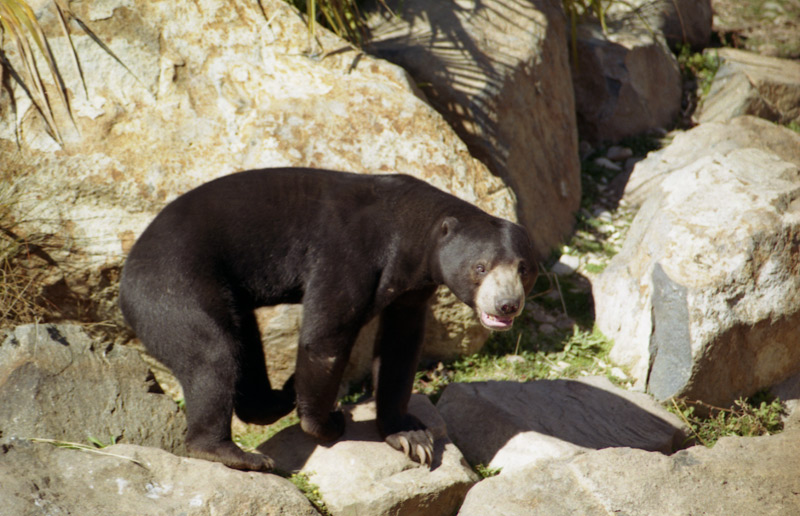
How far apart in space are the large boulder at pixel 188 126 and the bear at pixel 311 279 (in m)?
1.11

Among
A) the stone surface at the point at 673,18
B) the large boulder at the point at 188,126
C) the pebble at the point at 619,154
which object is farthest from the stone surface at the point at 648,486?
the stone surface at the point at 673,18

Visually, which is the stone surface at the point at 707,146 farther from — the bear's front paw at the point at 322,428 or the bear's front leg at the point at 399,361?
the bear's front paw at the point at 322,428

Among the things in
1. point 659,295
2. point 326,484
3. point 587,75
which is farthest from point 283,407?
point 587,75

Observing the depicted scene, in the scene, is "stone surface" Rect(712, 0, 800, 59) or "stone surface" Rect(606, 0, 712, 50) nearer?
"stone surface" Rect(606, 0, 712, 50)

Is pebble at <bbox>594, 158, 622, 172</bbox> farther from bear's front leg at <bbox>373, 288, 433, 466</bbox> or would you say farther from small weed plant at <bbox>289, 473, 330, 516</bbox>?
small weed plant at <bbox>289, 473, 330, 516</bbox>

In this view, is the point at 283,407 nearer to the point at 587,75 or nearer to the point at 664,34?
the point at 587,75

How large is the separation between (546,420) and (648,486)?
1.11 meters

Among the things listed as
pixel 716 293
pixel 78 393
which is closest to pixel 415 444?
pixel 78 393

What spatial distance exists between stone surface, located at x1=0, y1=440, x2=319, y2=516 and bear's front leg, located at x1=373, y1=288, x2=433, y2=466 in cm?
89

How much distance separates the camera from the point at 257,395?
16.8 ft

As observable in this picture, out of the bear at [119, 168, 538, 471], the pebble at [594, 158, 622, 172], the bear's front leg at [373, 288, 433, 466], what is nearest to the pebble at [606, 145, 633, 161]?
the pebble at [594, 158, 622, 172]

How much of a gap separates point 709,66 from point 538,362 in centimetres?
634

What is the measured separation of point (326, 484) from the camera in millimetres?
4578

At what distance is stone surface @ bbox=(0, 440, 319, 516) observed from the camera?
3.82 m
